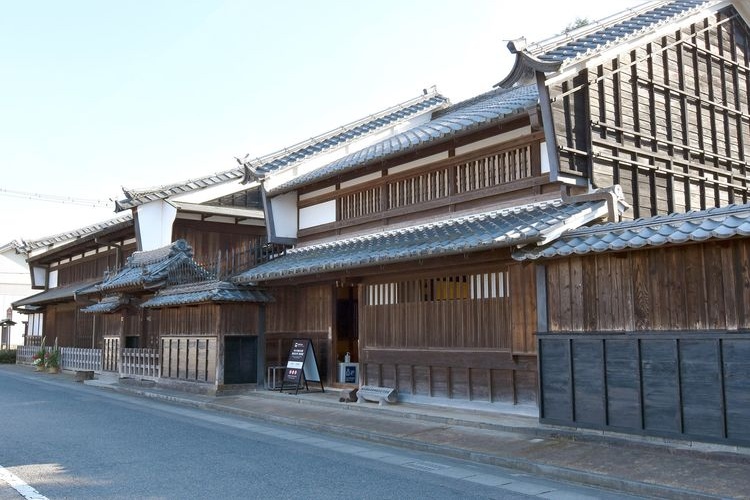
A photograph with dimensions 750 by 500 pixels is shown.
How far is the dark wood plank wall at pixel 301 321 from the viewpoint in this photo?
17.3 m

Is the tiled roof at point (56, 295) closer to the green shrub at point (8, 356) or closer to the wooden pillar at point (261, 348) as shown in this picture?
the green shrub at point (8, 356)

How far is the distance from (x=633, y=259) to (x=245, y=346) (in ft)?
39.2

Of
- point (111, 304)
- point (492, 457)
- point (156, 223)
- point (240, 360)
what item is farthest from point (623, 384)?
point (111, 304)

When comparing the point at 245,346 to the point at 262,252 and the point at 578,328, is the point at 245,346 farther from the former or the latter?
the point at 578,328

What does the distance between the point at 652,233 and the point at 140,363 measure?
18.3 m

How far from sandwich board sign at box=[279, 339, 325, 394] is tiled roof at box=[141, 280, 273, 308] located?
1821 millimetres

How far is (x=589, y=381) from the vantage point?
9.70 meters

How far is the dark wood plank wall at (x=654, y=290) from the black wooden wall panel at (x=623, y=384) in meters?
0.31

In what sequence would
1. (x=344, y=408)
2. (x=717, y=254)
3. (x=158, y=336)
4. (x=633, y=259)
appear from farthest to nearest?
1. (x=158, y=336)
2. (x=344, y=408)
3. (x=633, y=259)
4. (x=717, y=254)

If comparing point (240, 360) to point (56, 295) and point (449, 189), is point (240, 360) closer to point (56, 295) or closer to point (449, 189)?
point (449, 189)

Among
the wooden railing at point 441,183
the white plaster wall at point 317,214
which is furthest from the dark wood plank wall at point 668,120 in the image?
the white plaster wall at point 317,214

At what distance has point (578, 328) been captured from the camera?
9.97 meters

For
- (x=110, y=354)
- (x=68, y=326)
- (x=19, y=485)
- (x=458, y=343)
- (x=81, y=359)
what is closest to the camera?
(x=19, y=485)

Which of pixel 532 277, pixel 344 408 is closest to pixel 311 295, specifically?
pixel 344 408
